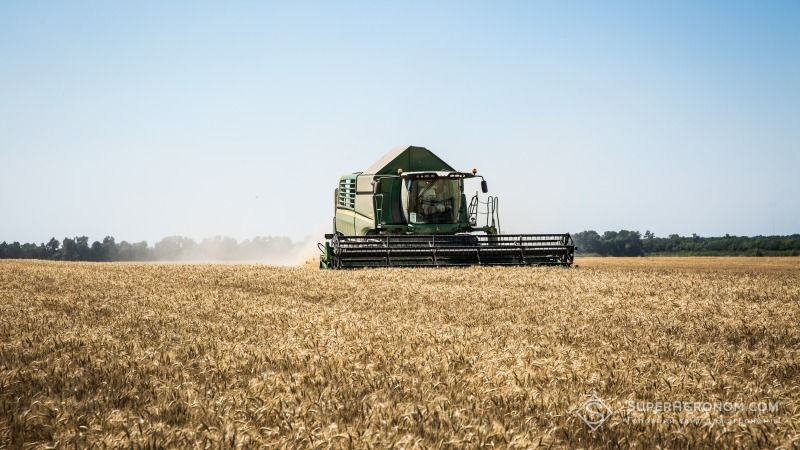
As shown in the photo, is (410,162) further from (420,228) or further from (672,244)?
(672,244)

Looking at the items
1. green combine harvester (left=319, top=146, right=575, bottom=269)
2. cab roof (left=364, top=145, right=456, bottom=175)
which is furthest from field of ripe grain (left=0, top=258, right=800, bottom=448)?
cab roof (left=364, top=145, right=456, bottom=175)

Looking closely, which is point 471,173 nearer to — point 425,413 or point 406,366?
point 406,366

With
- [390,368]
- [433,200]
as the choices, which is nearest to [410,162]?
[433,200]

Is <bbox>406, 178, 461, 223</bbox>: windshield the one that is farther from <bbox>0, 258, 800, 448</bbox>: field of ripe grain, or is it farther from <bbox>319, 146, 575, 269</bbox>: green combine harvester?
<bbox>0, 258, 800, 448</bbox>: field of ripe grain

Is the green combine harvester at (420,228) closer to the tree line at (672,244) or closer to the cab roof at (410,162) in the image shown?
the cab roof at (410,162)

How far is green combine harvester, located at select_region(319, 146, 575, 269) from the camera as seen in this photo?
1728 centimetres

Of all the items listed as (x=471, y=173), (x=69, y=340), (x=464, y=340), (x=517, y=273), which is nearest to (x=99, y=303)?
(x=69, y=340)

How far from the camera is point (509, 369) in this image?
491 cm

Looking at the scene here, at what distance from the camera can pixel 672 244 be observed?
158 ft

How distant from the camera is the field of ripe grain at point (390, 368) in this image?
3498mm
